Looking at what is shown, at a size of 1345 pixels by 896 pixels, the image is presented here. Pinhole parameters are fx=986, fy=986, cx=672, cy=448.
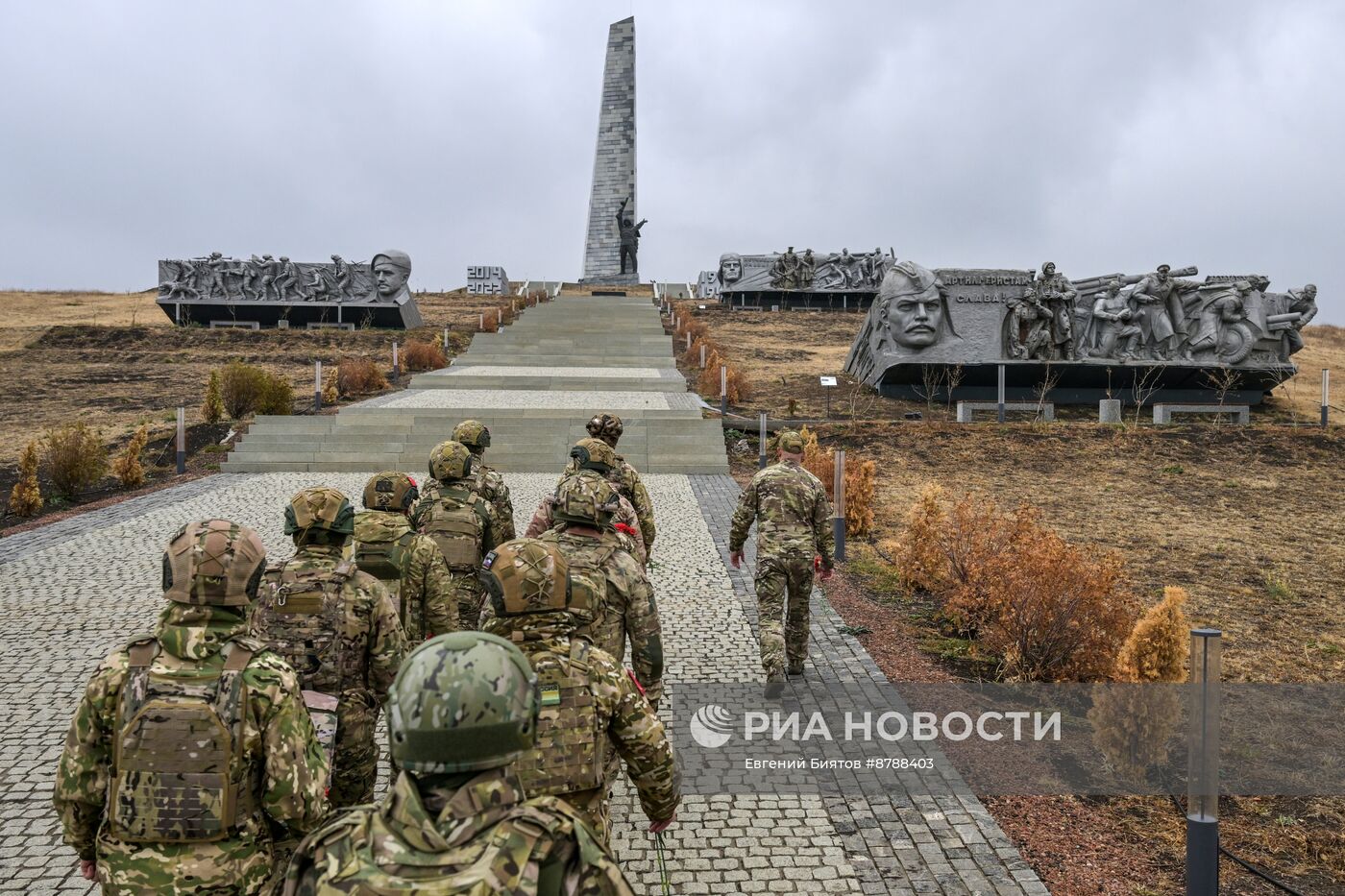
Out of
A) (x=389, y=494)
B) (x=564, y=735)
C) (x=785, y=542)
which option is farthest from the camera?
(x=785, y=542)

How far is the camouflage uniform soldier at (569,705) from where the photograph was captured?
2.61 metres

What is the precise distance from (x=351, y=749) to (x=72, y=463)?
11.5m

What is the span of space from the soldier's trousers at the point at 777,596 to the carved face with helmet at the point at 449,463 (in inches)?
73.8

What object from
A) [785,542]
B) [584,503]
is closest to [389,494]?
[584,503]

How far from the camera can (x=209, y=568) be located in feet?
7.86

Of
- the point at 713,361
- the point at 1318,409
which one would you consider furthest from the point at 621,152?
the point at 1318,409

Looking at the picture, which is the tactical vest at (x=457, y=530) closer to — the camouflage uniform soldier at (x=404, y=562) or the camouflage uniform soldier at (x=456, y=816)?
the camouflage uniform soldier at (x=404, y=562)

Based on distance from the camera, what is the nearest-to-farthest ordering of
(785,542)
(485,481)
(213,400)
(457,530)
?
(457,530) < (485,481) < (785,542) < (213,400)

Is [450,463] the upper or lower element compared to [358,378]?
lower

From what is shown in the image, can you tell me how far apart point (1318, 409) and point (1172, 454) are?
8690 mm

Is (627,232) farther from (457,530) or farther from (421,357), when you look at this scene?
(457,530)

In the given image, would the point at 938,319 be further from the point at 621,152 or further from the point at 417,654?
the point at 621,152

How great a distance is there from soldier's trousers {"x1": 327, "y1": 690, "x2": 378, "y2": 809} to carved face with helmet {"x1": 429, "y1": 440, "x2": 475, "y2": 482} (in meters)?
1.85

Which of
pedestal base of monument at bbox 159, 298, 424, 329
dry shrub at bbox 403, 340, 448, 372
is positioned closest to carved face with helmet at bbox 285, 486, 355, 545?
dry shrub at bbox 403, 340, 448, 372
